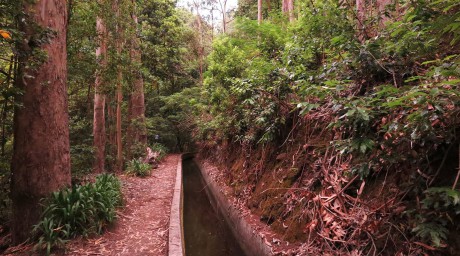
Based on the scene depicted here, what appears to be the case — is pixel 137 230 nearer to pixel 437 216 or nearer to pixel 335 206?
pixel 335 206

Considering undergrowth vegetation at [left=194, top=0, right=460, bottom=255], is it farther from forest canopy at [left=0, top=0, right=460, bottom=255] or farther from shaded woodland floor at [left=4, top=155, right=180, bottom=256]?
shaded woodland floor at [left=4, top=155, right=180, bottom=256]

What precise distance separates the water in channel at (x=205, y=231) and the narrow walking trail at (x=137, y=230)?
0.97 m

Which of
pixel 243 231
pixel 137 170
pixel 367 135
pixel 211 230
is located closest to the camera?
pixel 367 135

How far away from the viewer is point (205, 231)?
795 centimetres

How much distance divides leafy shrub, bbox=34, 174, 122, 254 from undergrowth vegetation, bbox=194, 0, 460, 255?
3515mm

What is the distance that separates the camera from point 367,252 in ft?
11.0

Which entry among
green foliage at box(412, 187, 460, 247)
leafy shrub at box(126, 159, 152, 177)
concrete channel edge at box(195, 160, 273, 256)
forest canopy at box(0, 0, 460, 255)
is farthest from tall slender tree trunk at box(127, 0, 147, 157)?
green foliage at box(412, 187, 460, 247)

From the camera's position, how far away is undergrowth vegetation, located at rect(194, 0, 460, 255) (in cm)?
281

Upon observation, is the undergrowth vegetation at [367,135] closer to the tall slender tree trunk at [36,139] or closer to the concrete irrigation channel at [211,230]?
the concrete irrigation channel at [211,230]

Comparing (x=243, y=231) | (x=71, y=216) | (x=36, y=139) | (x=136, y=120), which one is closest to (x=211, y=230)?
(x=243, y=231)

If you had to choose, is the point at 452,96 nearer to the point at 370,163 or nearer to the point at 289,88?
the point at 370,163

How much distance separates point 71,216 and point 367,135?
520cm

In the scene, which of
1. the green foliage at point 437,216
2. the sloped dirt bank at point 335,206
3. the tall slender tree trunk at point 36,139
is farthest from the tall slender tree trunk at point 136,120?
the green foliage at point 437,216

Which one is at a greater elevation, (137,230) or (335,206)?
(335,206)
